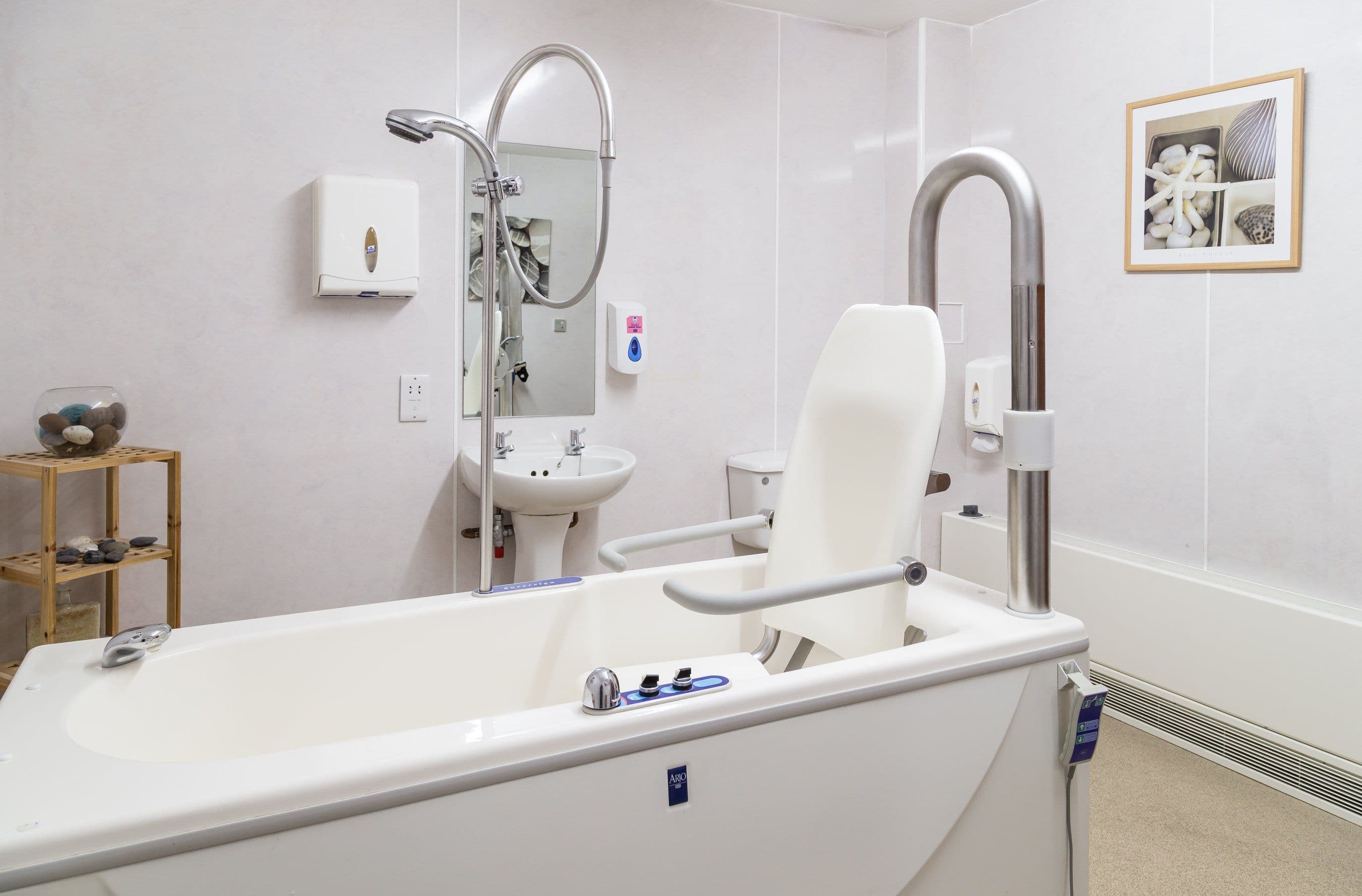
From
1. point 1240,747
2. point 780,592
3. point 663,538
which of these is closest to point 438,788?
point 780,592

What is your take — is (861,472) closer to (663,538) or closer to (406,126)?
(663,538)

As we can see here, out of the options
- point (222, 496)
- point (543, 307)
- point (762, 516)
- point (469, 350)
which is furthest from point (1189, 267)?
point (222, 496)

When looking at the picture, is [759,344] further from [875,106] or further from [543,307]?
[875,106]

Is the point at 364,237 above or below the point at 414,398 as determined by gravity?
above

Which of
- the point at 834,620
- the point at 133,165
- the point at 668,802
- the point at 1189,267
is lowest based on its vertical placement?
the point at 668,802

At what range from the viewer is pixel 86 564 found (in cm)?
216

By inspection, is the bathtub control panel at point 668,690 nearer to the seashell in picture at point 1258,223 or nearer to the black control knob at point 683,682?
the black control knob at point 683,682

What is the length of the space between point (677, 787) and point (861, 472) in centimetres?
80

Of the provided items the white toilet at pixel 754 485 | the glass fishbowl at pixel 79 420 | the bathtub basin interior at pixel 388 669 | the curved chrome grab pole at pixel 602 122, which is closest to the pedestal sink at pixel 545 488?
the white toilet at pixel 754 485

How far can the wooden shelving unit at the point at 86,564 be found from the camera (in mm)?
2043

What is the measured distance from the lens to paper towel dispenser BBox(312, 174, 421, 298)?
102 inches

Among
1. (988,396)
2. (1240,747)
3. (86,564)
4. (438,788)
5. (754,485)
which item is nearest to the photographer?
(438,788)

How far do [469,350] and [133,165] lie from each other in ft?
3.46

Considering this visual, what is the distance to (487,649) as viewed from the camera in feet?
5.97
